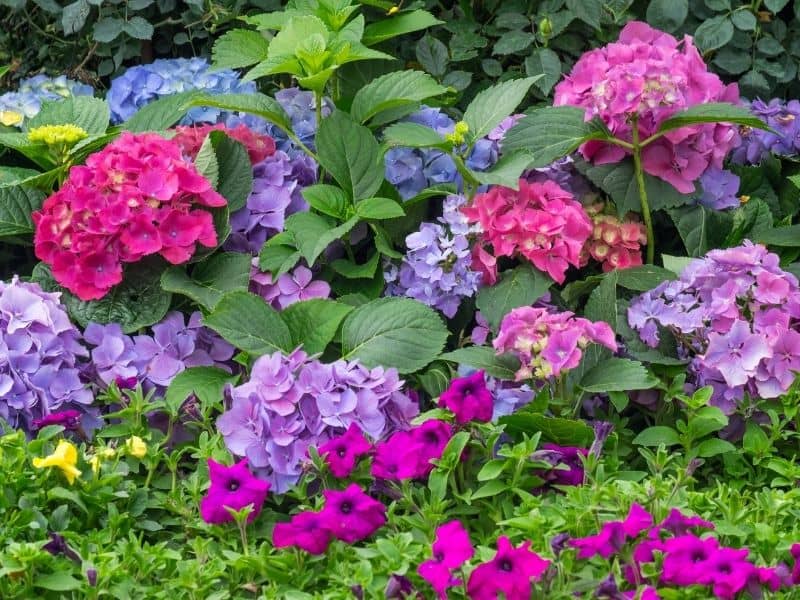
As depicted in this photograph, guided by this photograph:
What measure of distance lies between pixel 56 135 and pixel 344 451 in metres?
1.14

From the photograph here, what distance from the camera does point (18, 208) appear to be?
9.80ft

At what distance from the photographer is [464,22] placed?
11.7 ft

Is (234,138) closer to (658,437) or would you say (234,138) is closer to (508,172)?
(508,172)

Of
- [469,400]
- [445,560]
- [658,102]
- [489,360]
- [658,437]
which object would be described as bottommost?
[658,437]

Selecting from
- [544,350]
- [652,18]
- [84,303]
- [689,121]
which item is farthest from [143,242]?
[652,18]

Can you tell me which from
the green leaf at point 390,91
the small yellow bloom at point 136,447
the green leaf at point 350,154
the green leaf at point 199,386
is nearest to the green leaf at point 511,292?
the green leaf at point 350,154

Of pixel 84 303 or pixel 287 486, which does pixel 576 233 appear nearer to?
pixel 287 486

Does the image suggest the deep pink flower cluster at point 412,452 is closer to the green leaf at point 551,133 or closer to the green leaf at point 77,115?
the green leaf at point 551,133

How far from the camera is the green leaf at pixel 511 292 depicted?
9.04 feet

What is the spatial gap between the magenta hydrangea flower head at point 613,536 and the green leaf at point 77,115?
1.78 metres

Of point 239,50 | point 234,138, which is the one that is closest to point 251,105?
point 234,138

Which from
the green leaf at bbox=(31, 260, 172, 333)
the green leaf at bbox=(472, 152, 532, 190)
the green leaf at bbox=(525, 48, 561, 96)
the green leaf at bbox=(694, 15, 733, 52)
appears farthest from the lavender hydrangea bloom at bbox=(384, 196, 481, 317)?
the green leaf at bbox=(694, 15, 733, 52)

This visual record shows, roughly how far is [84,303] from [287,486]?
79 centimetres

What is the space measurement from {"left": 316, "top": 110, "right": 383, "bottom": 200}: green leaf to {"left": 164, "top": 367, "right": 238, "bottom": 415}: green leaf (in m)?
0.54
